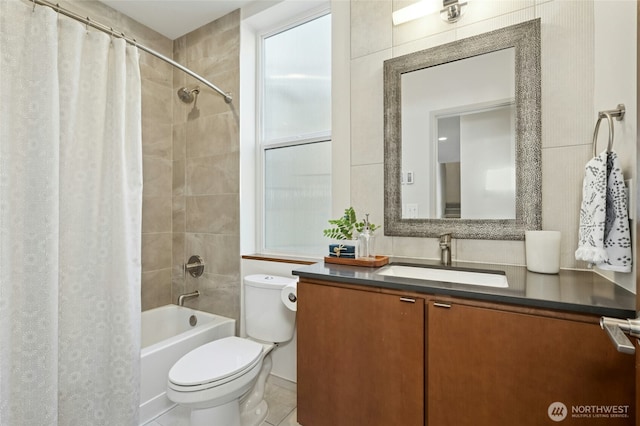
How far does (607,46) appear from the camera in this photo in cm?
105

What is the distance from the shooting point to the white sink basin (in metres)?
1.12

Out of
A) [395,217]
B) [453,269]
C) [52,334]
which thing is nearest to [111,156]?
[52,334]

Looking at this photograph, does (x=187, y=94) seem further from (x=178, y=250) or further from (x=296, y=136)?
(x=178, y=250)

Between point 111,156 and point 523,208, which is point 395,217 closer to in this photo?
point 523,208

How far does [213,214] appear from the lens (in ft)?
7.07

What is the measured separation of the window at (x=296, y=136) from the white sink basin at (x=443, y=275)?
69 cm

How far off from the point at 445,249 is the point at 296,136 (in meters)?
1.24

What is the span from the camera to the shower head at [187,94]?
2.20 meters

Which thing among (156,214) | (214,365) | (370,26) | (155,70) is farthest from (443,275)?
(155,70)

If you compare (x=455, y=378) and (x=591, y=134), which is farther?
(x=591, y=134)

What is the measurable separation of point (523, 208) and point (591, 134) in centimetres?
37

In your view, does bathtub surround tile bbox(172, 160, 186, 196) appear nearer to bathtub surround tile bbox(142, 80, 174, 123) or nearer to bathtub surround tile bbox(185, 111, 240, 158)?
bathtub surround tile bbox(185, 111, 240, 158)

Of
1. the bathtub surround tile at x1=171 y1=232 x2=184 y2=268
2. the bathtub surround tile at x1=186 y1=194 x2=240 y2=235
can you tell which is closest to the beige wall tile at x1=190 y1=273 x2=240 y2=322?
the bathtub surround tile at x1=171 y1=232 x2=184 y2=268

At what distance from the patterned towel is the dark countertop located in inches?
3.6
